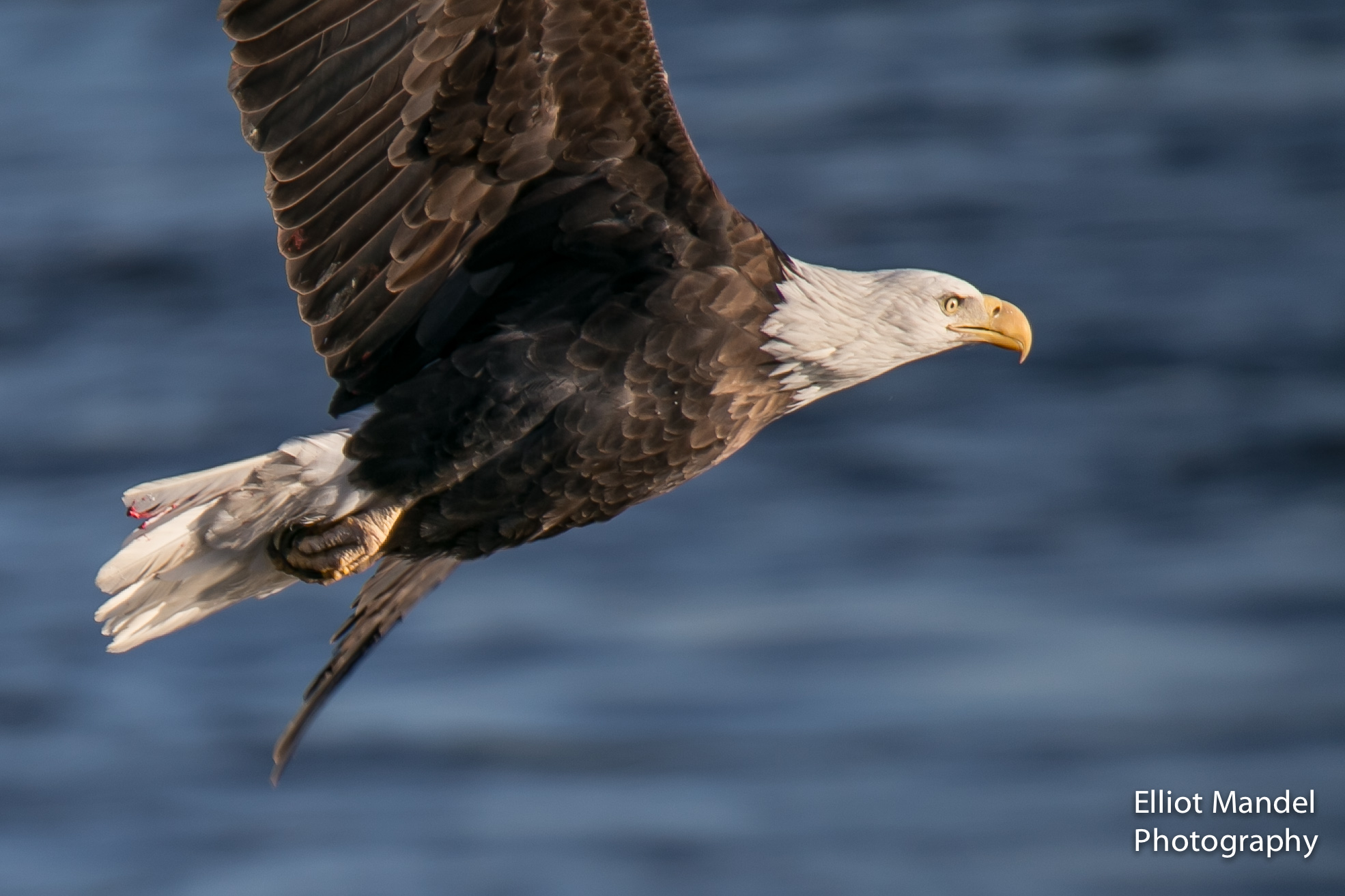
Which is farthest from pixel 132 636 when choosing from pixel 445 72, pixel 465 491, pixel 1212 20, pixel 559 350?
pixel 1212 20

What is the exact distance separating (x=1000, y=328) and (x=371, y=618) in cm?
196

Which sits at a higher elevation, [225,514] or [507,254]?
[507,254]

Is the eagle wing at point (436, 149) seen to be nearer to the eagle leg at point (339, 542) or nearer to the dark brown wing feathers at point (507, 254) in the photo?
the dark brown wing feathers at point (507, 254)

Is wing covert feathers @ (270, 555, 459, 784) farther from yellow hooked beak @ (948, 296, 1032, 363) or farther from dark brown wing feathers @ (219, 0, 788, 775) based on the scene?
yellow hooked beak @ (948, 296, 1032, 363)

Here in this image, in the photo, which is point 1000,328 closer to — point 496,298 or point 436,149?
point 496,298

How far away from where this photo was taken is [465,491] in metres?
5.05

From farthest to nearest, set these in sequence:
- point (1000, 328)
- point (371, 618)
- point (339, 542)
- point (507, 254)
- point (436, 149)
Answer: point (371, 618) → point (1000, 328) → point (339, 542) → point (507, 254) → point (436, 149)

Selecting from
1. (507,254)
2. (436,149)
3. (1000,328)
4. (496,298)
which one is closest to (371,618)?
(496,298)

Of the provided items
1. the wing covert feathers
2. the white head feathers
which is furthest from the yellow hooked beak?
the wing covert feathers

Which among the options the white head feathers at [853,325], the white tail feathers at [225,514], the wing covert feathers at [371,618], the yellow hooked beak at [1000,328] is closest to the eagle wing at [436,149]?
the white head feathers at [853,325]

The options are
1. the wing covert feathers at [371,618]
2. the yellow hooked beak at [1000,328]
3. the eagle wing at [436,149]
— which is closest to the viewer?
the eagle wing at [436,149]

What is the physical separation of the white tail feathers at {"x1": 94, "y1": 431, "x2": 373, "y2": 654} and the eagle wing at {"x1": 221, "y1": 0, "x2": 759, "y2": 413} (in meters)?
0.25

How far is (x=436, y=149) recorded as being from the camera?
186 inches

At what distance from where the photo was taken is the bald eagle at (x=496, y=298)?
15.2ft
